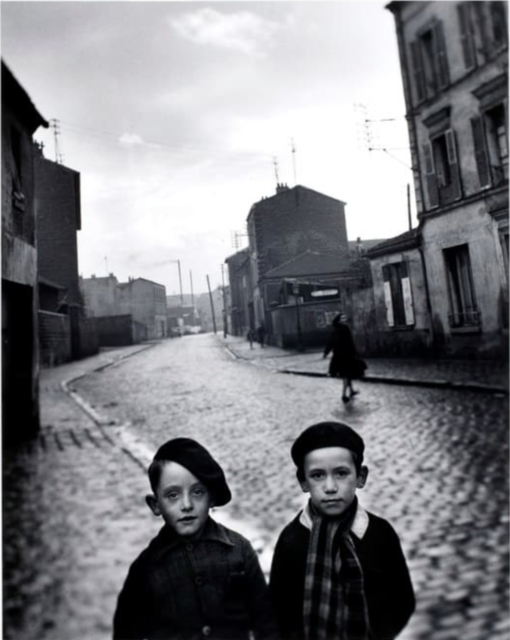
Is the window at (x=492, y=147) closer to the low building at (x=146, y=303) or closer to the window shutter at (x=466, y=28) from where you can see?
the window shutter at (x=466, y=28)

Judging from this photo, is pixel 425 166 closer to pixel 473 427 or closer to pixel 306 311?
pixel 306 311

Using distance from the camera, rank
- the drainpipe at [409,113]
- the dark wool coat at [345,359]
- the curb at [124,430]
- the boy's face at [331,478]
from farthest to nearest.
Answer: the dark wool coat at [345,359]
the curb at [124,430]
the drainpipe at [409,113]
the boy's face at [331,478]

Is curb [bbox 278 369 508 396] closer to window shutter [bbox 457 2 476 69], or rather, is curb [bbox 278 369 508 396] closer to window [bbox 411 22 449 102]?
window [bbox 411 22 449 102]

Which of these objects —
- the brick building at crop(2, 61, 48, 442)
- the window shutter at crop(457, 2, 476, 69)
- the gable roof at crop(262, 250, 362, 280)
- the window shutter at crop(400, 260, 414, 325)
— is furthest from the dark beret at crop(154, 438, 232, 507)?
the window shutter at crop(457, 2, 476, 69)

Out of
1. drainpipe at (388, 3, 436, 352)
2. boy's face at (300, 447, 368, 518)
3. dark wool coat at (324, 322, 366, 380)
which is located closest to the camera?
boy's face at (300, 447, 368, 518)

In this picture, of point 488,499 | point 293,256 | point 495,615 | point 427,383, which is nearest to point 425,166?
point 293,256

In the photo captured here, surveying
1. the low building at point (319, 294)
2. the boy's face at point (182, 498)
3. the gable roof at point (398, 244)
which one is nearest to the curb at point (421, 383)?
the low building at point (319, 294)

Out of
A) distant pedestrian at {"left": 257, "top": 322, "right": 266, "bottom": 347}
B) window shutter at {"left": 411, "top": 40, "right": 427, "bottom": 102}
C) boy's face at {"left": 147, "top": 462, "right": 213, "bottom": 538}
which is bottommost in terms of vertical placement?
boy's face at {"left": 147, "top": 462, "right": 213, "bottom": 538}
